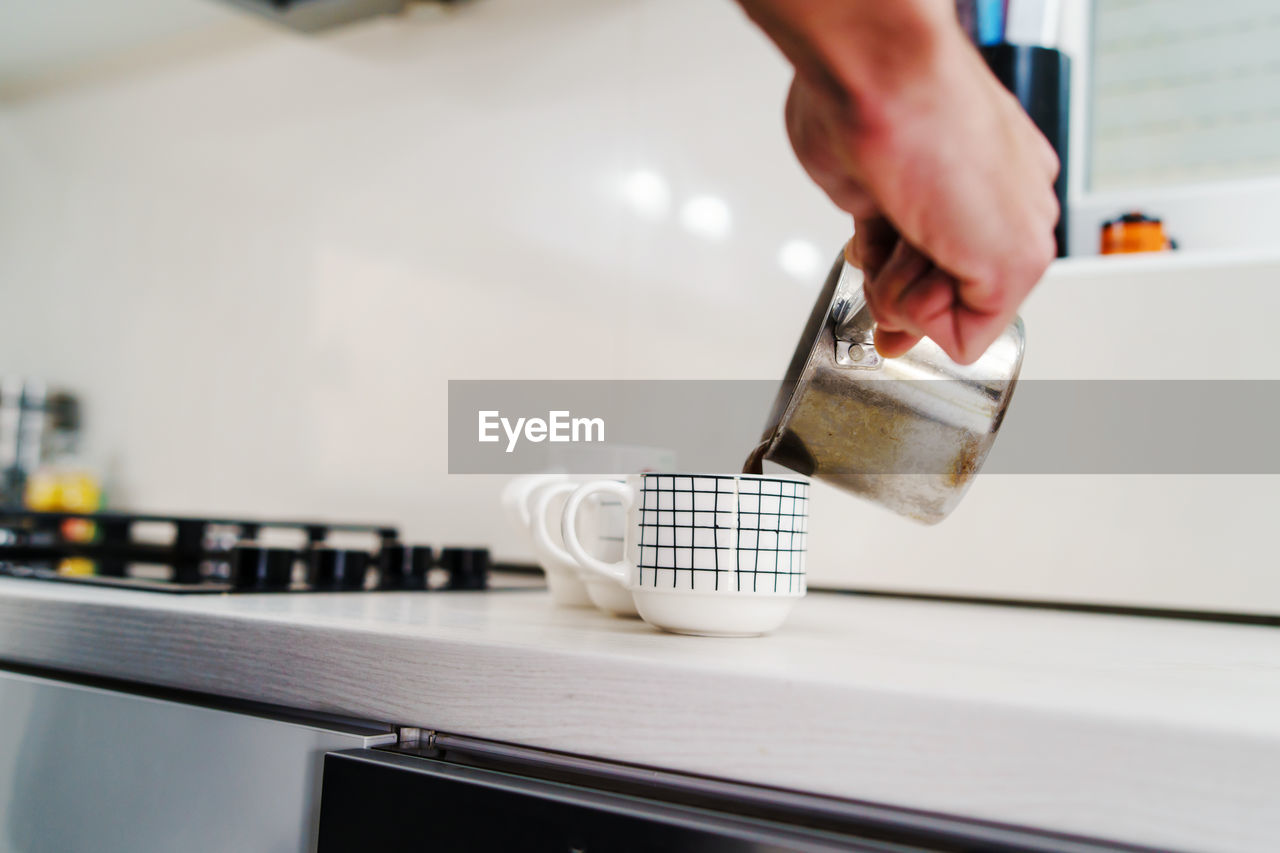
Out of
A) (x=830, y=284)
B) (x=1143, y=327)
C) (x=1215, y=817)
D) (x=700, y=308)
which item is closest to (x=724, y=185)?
(x=700, y=308)

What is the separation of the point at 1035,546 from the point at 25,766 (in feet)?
2.85

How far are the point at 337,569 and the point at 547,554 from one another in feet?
0.79

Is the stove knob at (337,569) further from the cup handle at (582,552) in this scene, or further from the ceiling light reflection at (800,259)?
the ceiling light reflection at (800,259)

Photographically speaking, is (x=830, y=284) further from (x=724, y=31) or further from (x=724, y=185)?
(x=724, y=31)

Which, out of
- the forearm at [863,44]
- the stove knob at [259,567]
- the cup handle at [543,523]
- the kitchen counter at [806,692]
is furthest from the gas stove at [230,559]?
the forearm at [863,44]

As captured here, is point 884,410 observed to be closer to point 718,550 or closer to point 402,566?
point 718,550

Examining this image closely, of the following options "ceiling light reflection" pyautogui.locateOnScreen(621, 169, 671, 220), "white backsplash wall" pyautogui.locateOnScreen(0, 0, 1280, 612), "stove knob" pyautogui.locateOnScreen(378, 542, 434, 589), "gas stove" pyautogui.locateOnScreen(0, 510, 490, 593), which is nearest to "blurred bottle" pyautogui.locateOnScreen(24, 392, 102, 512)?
"white backsplash wall" pyautogui.locateOnScreen(0, 0, 1280, 612)

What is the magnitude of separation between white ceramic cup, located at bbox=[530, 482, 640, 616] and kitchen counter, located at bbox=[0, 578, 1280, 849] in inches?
1.0

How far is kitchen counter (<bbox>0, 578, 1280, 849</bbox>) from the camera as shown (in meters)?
0.32

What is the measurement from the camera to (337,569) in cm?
84

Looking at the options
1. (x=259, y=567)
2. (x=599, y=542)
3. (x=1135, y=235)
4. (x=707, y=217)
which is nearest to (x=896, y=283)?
(x=599, y=542)

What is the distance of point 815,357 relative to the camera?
0.55 metres

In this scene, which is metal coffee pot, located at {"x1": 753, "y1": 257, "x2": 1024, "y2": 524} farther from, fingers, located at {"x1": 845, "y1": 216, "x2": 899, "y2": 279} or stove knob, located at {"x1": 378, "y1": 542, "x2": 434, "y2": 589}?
stove knob, located at {"x1": 378, "y1": 542, "x2": 434, "y2": 589}

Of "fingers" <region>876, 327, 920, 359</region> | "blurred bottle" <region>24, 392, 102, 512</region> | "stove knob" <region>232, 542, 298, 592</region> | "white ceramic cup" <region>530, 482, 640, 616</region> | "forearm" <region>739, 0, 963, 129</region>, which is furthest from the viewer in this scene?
"blurred bottle" <region>24, 392, 102, 512</region>
